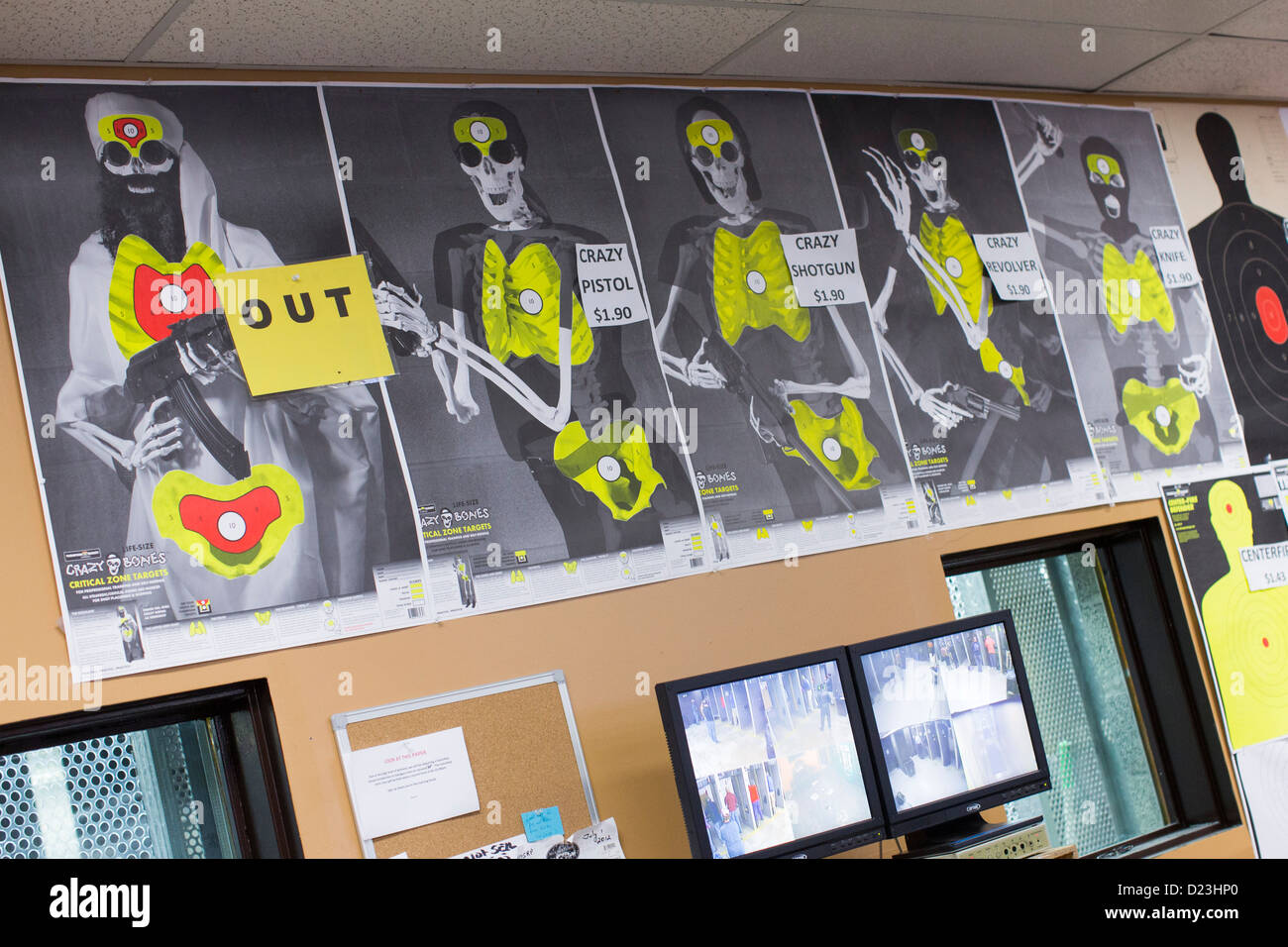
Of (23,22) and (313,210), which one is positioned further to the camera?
(313,210)

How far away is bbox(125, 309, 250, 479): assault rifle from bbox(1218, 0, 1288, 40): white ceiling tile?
2977 mm

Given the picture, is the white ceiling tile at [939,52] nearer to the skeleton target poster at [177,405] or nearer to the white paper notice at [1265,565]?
the skeleton target poster at [177,405]

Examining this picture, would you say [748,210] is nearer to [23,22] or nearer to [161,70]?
[161,70]

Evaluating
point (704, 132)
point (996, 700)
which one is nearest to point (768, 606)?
point (996, 700)

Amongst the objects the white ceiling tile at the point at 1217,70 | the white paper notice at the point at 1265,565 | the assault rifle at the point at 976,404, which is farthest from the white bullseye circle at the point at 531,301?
the white paper notice at the point at 1265,565

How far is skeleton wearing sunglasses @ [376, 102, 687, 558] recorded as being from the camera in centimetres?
260

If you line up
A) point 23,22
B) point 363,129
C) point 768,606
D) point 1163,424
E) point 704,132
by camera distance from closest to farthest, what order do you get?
point 23,22, point 363,129, point 768,606, point 704,132, point 1163,424

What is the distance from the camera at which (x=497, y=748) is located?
2.41m

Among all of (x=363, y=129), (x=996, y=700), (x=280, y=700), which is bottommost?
(x=996, y=700)

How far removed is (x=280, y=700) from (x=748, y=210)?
173 centimetres

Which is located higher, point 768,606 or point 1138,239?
point 1138,239

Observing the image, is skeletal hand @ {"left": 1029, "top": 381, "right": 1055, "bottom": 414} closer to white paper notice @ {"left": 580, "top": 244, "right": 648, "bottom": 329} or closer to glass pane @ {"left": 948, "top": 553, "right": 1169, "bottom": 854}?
glass pane @ {"left": 948, "top": 553, "right": 1169, "bottom": 854}
